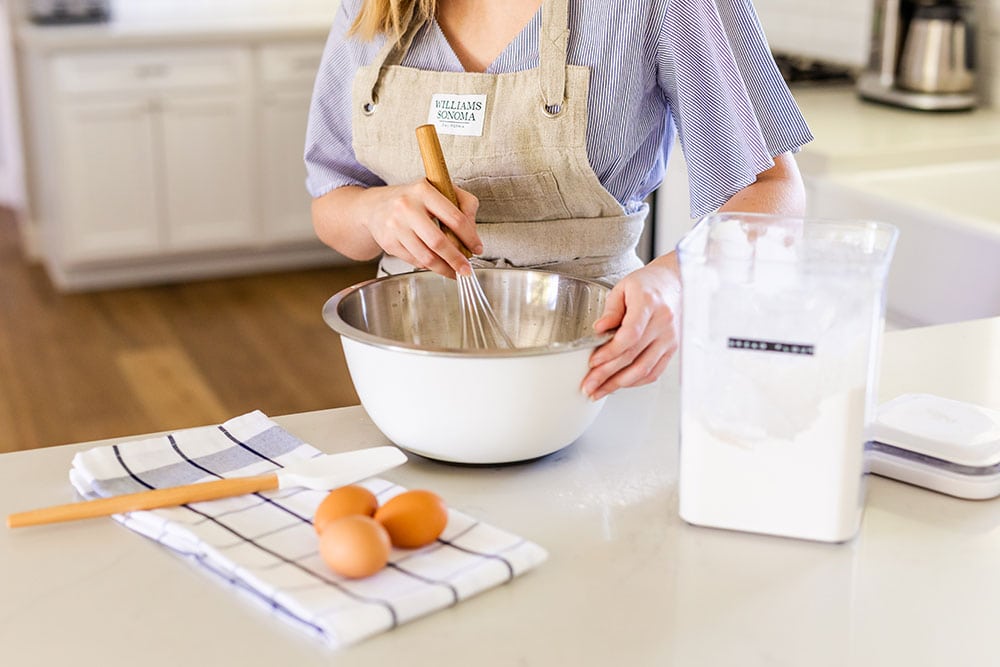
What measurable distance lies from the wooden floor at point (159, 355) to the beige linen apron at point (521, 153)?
187cm

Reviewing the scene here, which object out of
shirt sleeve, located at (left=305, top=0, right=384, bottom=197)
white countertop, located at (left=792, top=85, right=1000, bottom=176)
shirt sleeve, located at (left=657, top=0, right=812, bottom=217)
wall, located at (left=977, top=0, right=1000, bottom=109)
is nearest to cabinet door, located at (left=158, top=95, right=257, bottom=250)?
white countertop, located at (left=792, top=85, right=1000, bottom=176)

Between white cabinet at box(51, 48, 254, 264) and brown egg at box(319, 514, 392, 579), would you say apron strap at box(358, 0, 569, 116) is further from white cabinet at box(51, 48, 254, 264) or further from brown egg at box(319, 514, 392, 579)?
white cabinet at box(51, 48, 254, 264)

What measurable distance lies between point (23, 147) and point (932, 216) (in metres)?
3.56

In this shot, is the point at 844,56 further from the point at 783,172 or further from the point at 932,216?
the point at 783,172

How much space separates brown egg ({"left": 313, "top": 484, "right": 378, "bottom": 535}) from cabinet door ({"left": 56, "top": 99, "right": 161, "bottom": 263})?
3.47 m

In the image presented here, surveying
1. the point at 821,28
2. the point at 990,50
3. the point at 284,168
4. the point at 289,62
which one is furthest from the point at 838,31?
the point at 284,168

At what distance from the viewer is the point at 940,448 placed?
1.03 m

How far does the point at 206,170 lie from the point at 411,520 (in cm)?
358

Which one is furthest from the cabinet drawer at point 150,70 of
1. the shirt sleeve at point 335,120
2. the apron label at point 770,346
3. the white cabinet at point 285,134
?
the apron label at point 770,346

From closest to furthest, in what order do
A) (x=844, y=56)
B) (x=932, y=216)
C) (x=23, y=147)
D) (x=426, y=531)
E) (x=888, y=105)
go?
1. (x=426, y=531)
2. (x=932, y=216)
3. (x=888, y=105)
4. (x=844, y=56)
5. (x=23, y=147)

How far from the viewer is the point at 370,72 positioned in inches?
56.2

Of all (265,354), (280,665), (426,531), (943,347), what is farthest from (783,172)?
(265,354)

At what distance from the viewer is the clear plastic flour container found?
866 millimetres

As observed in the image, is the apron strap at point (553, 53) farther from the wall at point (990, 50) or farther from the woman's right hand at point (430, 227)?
the wall at point (990, 50)
